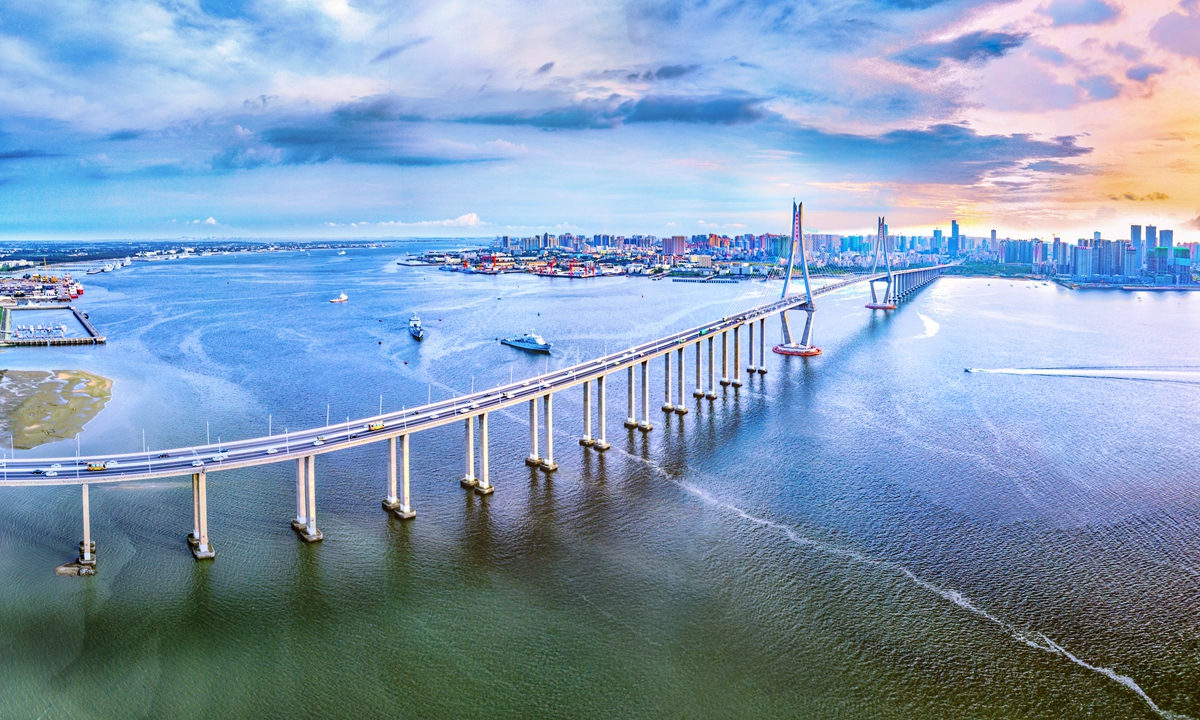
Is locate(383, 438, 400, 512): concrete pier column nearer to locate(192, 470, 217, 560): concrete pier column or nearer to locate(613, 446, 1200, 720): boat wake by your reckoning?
locate(192, 470, 217, 560): concrete pier column

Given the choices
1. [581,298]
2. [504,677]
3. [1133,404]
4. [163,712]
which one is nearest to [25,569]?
[163,712]

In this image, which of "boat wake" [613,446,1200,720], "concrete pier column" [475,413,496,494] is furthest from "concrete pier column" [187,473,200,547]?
"boat wake" [613,446,1200,720]

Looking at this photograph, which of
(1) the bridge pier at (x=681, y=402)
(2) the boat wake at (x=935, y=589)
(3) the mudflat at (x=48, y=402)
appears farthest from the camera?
(1) the bridge pier at (x=681, y=402)

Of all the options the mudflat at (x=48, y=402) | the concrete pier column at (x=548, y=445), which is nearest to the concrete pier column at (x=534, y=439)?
the concrete pier column at (x=548, y=445)

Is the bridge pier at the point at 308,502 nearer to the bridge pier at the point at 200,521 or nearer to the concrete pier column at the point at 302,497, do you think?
the concrete pier column at the point at 302,497

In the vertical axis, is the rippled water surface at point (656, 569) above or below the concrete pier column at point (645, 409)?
below

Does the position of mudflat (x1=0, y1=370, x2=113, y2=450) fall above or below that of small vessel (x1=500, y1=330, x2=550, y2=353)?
below

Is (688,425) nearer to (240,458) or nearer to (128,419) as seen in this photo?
(240,458)
